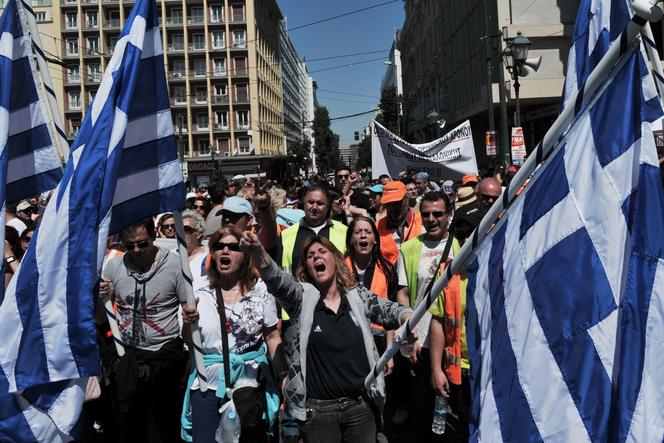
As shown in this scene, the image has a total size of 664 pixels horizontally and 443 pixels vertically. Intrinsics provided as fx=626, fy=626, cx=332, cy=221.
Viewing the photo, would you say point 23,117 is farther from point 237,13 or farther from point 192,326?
point 237,13

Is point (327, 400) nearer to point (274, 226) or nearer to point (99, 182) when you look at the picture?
point (99, 182)

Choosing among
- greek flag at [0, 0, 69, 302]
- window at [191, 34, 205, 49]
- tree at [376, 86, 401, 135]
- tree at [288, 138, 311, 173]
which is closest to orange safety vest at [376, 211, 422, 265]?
greek flag at [0, 0, 69, 302]

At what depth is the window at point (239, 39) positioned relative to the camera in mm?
65250

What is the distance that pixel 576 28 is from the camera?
109 inches

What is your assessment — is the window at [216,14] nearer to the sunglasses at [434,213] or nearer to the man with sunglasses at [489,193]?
the man with sunglasses at [489,193]

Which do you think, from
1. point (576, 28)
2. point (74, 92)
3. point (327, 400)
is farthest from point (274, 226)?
point (74, 92)

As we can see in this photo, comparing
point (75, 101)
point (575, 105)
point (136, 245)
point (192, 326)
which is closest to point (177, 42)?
point (75, 101)

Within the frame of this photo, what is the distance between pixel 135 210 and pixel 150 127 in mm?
517

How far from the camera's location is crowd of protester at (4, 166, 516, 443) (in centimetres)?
354

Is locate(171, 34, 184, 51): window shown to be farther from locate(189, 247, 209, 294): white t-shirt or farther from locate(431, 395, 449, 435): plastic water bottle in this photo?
locate(431, 395, 449, 435): plastic water bottle

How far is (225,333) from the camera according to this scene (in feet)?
12.7

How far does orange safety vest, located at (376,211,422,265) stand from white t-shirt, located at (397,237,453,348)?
3.47ft

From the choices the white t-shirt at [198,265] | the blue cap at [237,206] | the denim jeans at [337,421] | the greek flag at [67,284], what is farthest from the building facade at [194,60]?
the denim jeans at [337,421]

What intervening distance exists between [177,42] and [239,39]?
696 cm
